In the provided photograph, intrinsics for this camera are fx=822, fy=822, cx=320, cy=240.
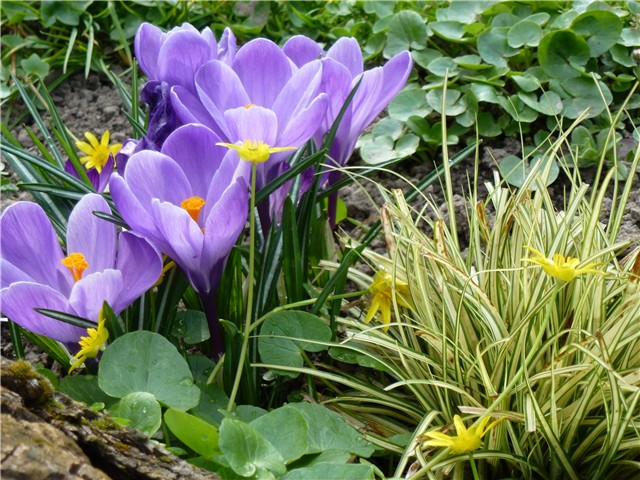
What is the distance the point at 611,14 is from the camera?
2.07 meters

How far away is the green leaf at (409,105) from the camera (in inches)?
84.0

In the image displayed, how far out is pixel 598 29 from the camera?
2.10 m

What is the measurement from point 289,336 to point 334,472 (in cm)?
34

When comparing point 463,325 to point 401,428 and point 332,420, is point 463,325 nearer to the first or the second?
point 401,428

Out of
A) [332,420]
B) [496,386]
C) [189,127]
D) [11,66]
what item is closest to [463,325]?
[496,386]

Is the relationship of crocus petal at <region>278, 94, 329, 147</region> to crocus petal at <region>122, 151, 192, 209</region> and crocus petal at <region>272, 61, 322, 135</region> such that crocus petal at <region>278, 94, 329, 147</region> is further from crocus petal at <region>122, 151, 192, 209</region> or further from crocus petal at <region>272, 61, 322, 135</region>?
crocus petal at <region>122, 151, 192, 209</region>

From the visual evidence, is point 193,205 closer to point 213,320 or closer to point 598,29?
point 213,320

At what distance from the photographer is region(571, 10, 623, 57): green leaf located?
2.08m

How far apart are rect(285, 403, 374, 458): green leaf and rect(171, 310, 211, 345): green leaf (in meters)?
0.24

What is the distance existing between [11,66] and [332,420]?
1.92 meters

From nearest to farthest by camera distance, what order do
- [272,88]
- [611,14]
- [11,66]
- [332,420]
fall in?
[332,420], [272,88], [611,14], [11,66]

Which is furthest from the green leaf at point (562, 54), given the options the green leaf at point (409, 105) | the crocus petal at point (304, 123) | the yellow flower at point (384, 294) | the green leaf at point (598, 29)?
the crocus petal at point (304, 123)

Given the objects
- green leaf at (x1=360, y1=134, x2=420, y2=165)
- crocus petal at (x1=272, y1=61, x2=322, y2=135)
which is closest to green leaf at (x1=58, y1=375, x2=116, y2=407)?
crocus petal at (x1=272, y1=61, x2=322, y2=135)

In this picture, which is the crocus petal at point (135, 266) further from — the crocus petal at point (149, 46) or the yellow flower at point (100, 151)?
the yellow flower at point (100, 151)
